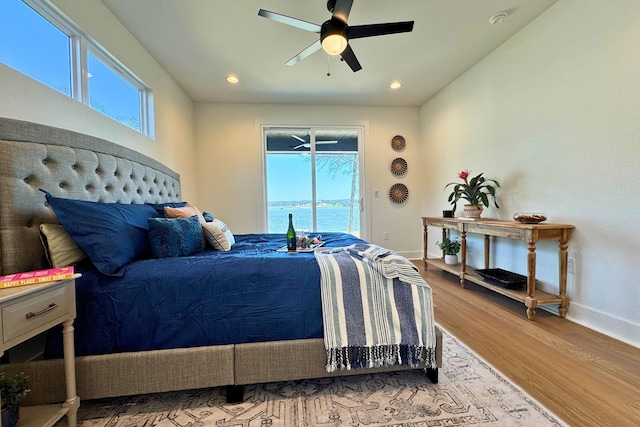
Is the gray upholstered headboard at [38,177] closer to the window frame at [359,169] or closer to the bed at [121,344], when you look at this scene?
the bed at [121,344]

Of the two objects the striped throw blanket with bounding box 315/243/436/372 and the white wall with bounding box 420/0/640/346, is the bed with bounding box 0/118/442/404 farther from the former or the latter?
the white wall with bounding box 420/0/640/346

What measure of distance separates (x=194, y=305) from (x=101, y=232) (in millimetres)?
630

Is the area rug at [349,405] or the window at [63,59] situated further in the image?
the window at [63,59]

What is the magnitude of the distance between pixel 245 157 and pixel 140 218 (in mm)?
2708

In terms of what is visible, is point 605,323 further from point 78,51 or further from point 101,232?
point 78,51

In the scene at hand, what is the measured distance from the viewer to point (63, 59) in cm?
183

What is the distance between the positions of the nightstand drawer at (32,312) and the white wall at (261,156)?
3260mm

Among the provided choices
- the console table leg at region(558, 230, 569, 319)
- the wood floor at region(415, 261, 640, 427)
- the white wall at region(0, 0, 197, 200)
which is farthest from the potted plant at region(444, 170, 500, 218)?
the white wall at region(0, 0, 197, 200)

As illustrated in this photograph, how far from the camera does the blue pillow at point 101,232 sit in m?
1.31

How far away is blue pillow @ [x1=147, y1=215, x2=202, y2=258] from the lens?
5.34 feet

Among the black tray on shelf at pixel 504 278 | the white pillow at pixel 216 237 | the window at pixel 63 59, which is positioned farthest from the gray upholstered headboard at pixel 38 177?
Answer: the black tray on shelf at pixel 504 278

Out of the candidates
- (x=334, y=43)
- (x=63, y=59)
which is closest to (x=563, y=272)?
(x=334, y=43)

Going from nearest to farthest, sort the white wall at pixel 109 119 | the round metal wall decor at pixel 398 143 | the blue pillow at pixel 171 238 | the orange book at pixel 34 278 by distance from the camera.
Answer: the orange book at pixel 34 278, the white wall at pixel 109 119, the blue pillow at pixel 171 238, the round metal wall decor at pixel 398 143

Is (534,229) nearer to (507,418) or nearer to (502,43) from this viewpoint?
(507,418)
